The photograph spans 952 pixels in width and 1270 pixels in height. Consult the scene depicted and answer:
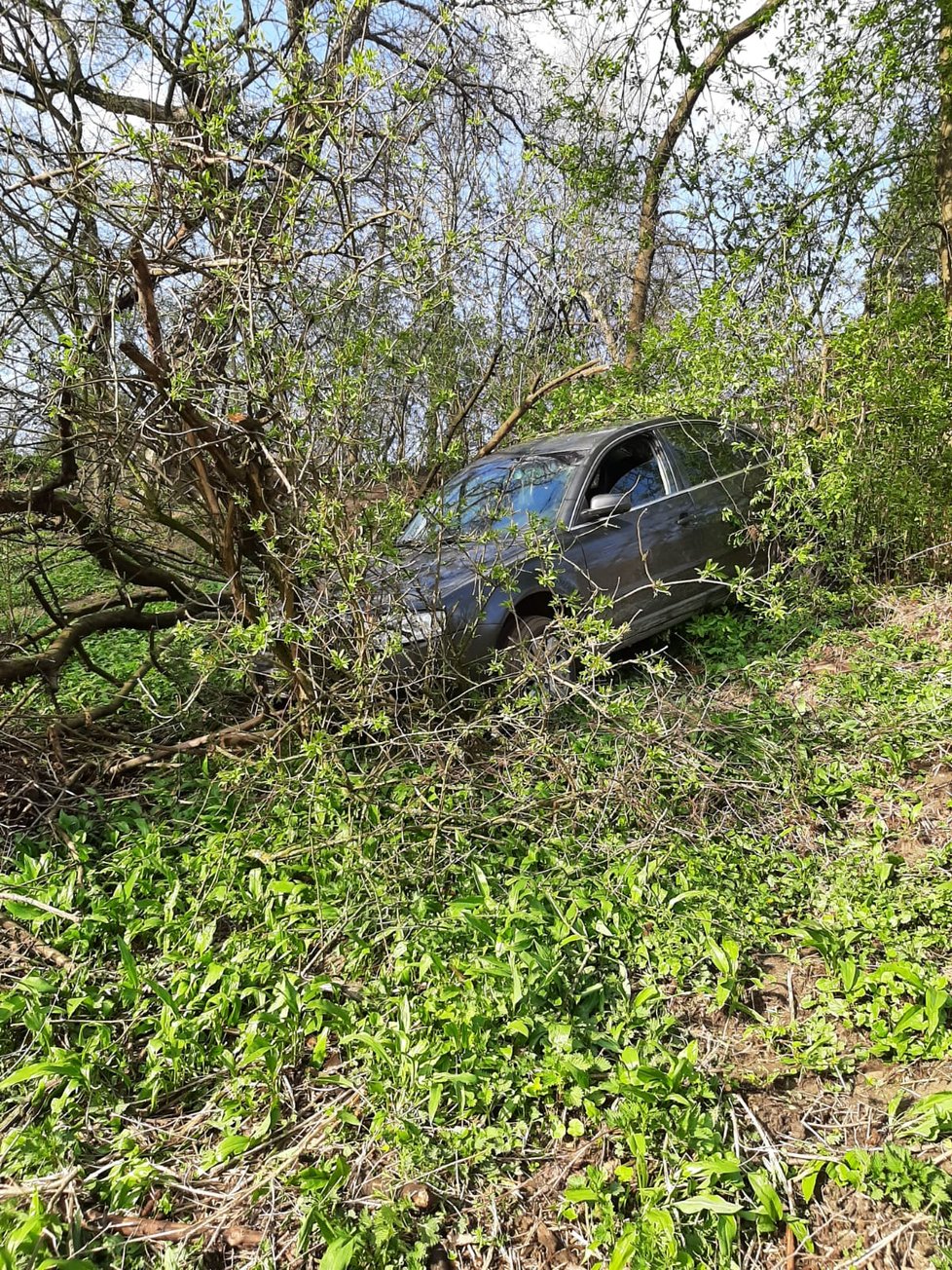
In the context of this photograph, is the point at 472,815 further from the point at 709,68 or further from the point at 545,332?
the point at 709,68

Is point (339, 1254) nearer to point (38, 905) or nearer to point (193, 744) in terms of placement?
point (38, 905)

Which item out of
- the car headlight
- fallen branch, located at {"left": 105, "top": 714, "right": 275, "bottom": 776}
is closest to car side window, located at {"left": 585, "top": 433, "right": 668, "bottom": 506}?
the car headlight

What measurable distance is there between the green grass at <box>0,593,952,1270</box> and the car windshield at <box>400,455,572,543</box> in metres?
1.02

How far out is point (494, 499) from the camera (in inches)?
181

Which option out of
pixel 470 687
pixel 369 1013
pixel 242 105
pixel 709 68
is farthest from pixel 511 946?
pixel 709 68

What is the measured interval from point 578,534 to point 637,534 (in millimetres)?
606

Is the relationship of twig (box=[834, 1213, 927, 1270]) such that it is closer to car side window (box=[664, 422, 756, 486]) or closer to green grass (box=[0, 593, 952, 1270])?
green grass (box=[0, 593, 952, 1270])

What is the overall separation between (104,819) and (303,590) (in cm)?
153

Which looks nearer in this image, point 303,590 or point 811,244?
point 303,590

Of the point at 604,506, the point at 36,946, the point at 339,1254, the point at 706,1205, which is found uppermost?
the point at 604,506

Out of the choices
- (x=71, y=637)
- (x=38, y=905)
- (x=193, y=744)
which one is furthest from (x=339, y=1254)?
(x=71, y=637)

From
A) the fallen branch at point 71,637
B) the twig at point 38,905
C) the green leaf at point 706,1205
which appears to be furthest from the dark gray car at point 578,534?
the green leaf at point 706,1205

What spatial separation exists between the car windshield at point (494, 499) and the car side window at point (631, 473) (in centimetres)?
25

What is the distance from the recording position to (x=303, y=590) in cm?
382
